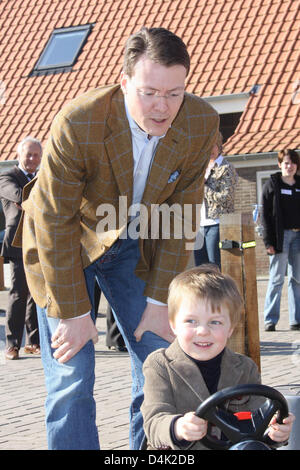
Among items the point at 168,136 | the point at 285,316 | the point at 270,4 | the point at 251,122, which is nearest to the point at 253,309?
the point at 168,136

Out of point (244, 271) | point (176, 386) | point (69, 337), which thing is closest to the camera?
point (176, 386)

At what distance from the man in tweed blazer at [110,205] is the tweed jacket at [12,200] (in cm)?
490

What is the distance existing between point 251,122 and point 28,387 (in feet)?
47.9

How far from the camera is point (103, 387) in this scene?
703cm

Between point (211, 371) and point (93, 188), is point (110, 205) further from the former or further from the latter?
point (211, 371)

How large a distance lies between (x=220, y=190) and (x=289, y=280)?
5.73 ft

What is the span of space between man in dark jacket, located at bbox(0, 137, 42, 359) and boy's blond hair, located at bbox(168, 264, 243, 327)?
537 cm

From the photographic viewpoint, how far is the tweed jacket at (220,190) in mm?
9250

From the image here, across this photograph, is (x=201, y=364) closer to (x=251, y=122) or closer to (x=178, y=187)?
(x=178, y=187)

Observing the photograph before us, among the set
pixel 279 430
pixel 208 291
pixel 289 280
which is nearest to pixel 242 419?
pixel 279 430

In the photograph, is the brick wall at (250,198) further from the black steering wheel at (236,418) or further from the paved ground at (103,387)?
the black steering wheel at (236,418)

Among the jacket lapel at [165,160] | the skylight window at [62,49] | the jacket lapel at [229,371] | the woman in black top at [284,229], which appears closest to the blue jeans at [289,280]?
the woman in black top at [284,229]

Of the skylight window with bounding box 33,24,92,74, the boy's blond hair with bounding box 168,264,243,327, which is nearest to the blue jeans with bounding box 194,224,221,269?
the boy's blond hair with bounding box 168,264,243,327

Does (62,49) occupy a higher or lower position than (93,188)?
higher
